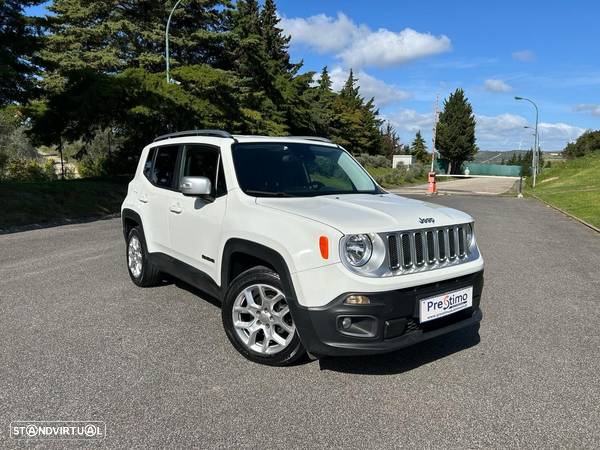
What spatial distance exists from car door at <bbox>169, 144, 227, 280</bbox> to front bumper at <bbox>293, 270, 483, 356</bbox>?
123 cm

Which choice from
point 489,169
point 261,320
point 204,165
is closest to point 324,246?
point 261,320

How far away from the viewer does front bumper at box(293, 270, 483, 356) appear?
3121mm

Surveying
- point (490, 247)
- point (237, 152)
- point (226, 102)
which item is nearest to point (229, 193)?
point (237, 152)

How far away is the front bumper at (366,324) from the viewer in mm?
3121

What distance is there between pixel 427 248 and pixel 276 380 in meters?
1.45

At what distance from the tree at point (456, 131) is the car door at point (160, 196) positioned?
72.8 m

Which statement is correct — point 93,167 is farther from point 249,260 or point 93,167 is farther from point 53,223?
point 249,260

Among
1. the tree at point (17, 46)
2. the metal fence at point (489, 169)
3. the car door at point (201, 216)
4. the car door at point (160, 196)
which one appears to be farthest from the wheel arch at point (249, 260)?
Result: the metal fence at point (489, 169)

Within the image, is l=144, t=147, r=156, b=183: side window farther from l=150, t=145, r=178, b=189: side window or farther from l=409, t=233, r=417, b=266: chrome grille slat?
l=409, t=233, r=417, b=266: chrome grille slat

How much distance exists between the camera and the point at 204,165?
450 cm

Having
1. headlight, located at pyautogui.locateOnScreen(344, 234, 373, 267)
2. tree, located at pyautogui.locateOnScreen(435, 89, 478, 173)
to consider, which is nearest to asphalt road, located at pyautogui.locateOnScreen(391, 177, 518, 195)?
headlight, located at pyautogui.locateOnScreen(344, 234, 373, 267)

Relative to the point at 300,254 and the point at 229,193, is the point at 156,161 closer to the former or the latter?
the point at 229,193

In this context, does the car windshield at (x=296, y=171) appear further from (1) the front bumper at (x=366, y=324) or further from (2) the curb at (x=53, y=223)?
(2) the curb at (x=53, y=223)

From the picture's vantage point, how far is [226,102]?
22.3 meters
